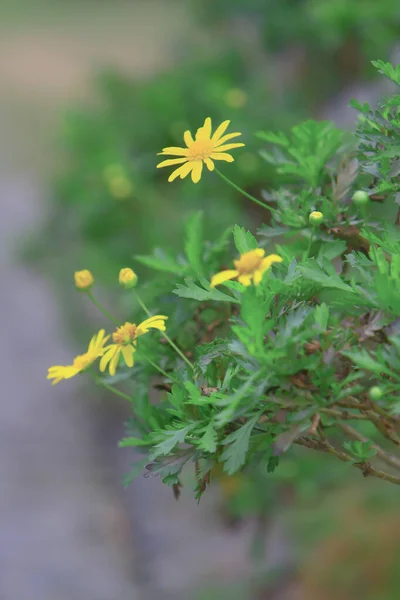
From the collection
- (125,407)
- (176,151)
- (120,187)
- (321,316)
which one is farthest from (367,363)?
(125,407)

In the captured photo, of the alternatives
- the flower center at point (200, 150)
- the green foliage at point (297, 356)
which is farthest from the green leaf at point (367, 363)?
the flower center at point (200, 150)

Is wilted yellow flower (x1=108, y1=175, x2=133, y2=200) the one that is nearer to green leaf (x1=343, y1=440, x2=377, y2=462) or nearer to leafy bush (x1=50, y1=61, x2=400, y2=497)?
leafy bush (x1=50, y1=61, x2=400, y2=497)

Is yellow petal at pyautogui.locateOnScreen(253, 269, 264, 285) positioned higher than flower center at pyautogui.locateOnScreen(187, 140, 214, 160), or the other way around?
flower center at pyautogui.locateOnScreen(187, 140, 214, 160)

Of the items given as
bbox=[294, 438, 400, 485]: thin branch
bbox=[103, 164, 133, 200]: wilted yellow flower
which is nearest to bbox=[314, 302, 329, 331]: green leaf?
bbox=[294, 438, 400, 485]: thin branch

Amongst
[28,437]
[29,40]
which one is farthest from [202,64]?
[29,40]

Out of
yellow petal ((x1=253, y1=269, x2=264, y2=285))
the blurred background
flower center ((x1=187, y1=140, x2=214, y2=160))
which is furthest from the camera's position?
the blurred background

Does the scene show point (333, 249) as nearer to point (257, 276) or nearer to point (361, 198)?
point (361, 198)

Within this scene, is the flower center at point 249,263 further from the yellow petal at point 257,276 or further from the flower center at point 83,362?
the flower center at point 83,362
